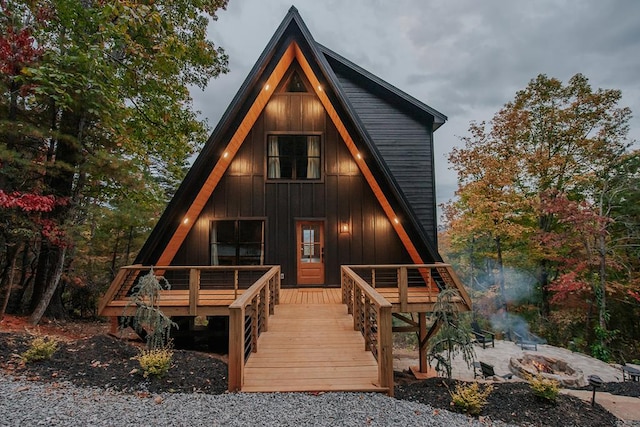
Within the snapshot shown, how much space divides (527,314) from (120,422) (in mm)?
14803

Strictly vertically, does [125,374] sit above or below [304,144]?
below

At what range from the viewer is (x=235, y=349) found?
3053mm

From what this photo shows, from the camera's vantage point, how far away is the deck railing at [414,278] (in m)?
5.61

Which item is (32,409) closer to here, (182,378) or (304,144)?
(182,378)

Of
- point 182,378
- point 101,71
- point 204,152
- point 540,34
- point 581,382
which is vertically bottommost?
point 581,382

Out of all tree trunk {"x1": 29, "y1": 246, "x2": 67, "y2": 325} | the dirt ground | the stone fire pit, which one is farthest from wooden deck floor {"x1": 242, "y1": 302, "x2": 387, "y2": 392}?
tree trunk {"x1": 29, "y1": 246, "x2": 67, "y2": 325}

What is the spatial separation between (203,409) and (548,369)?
9143 mm

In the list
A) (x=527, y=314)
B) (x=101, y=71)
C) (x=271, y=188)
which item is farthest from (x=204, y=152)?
(x=527, y=314)

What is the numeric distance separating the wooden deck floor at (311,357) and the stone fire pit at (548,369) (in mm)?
5711

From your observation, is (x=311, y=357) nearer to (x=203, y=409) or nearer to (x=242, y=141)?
(x=203, y=409)

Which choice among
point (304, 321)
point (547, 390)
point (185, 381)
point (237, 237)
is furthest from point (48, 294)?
point (547, 390)

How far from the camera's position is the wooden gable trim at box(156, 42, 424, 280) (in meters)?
7.08

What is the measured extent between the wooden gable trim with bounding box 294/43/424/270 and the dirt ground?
3.75 meters

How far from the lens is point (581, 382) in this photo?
7.10m
